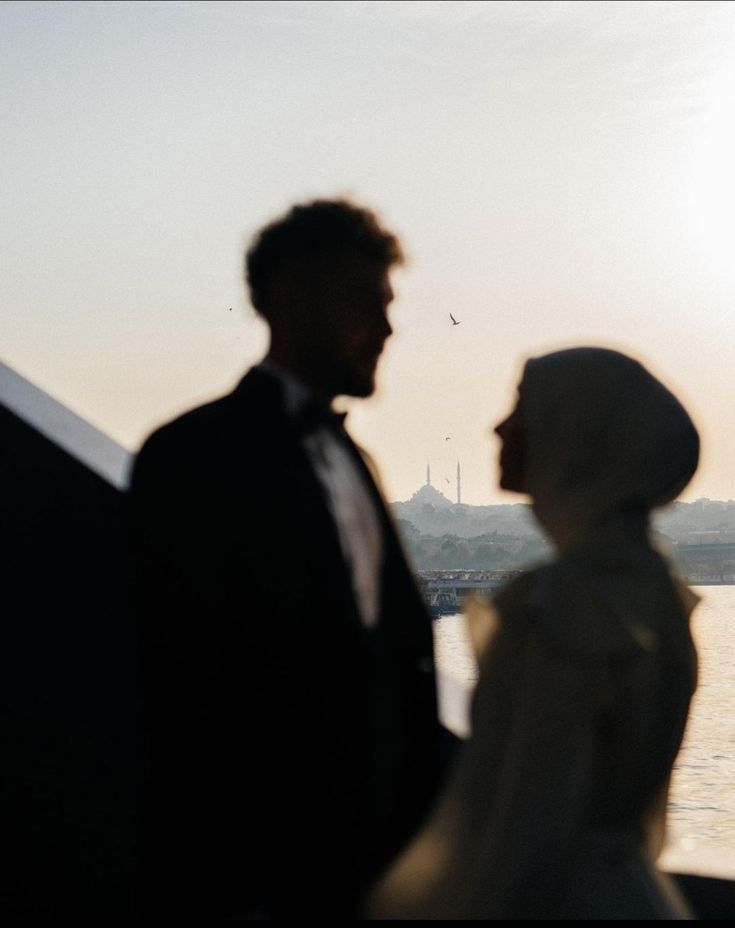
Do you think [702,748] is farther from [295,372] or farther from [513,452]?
[295,372]

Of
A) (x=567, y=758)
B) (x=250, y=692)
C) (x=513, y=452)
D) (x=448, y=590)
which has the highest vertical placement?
(x=513, y=452)

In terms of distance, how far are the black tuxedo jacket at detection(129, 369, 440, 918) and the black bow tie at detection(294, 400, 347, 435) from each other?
0.32ft

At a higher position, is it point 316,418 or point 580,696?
point 316,418

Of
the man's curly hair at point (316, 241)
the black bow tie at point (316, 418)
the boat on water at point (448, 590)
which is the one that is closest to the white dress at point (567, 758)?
the black bow tie at point (316, 418)

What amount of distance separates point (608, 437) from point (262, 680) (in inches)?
22.3

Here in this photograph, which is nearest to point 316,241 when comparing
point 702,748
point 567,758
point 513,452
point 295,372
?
point 295,372

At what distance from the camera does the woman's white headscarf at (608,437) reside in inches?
73.9

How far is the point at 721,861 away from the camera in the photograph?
119 inches

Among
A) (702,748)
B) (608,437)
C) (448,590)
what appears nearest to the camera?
(608,437)

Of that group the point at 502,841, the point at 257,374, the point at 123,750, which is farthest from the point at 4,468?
the point at 502,841

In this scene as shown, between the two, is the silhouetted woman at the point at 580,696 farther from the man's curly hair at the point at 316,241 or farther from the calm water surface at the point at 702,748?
the man's curly hair at the point at 316,241

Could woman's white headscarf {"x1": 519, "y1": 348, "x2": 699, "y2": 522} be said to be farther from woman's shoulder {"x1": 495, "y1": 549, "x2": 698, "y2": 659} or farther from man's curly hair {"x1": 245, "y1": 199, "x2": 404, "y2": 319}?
man's curly hair {"x1": 245, "y1": 199, "x2": 404, "y2": 319}

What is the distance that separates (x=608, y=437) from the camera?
1881 millimetres

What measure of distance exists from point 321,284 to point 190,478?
38 centimetres
